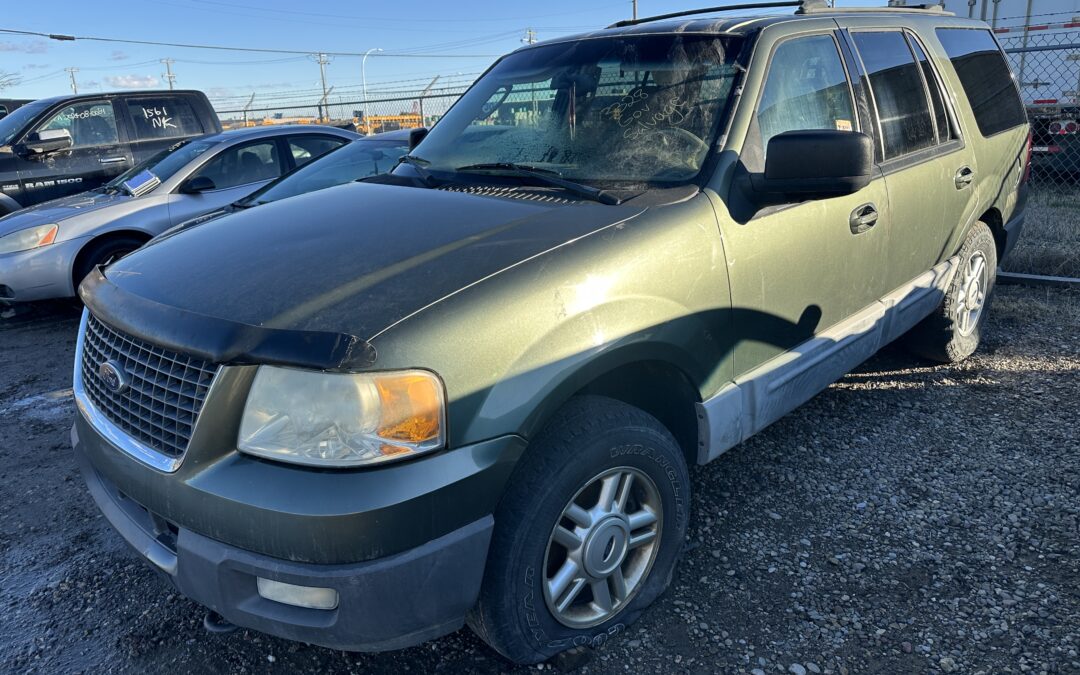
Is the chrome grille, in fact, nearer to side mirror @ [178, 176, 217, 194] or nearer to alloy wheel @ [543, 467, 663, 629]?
alloy wheel @ [543, 467, 663, 629]

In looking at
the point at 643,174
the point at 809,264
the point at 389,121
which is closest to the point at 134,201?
the point at 643,174

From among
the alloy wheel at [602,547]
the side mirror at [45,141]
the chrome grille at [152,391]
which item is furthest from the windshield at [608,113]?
the side mirror at [45,141]

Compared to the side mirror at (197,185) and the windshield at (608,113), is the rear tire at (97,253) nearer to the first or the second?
the side mirror at (197,185)

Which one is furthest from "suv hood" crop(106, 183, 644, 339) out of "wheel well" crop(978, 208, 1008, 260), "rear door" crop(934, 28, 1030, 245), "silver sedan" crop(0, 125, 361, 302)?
"silver sedan" crop(0, 125, 361, 302)

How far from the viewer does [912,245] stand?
3.62 metres

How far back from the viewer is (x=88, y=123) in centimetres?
848

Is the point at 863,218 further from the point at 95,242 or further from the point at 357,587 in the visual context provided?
the point at 95,242

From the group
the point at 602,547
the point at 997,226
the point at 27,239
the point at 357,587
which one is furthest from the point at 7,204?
the point at 997,226

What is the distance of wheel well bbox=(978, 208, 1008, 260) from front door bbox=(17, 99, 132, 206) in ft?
28.1

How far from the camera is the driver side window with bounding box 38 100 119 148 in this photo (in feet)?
27.5

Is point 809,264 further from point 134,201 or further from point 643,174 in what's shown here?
point 134,201

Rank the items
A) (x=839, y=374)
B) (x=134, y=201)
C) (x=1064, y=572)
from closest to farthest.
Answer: (x=1064, y=572), (x=839, y=374), (x=134, y=201)

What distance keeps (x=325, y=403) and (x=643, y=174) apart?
1485mm

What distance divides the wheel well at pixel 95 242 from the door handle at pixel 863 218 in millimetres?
5759
